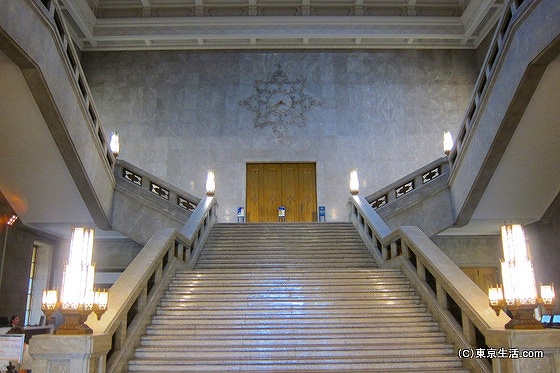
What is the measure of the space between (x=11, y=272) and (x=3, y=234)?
105 cm

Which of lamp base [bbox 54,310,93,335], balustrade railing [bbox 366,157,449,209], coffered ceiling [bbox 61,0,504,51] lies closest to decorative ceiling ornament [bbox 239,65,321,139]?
coffered ceiling [bbox 61,0,504,51]

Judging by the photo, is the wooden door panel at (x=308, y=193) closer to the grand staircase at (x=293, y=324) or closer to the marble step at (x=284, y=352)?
the grand staircase at (x=293, y=324)

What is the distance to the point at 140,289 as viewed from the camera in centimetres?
695

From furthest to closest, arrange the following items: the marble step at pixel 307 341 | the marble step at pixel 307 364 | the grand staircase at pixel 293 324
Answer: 1. the marble step at pixel 307 341
2. the grand staircase at pixel 293 324
3. the marble step at pixel 307 364

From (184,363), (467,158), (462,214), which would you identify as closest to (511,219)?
(462,214)

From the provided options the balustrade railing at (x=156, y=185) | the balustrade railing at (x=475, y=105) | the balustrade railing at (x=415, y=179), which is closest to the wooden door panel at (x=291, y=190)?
the balustrade railing at (x=475, y=105)

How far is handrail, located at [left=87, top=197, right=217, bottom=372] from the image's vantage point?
19.7ft

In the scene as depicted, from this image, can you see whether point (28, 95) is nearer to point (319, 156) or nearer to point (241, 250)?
point (241, 250)

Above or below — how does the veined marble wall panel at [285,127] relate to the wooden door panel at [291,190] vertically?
above

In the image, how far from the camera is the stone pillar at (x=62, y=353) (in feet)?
16.5

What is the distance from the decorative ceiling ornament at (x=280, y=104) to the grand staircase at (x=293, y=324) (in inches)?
327

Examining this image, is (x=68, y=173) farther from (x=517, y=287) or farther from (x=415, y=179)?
(x=517, y=287)

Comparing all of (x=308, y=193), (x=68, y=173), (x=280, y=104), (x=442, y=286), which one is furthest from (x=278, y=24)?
(x=442, y=286)

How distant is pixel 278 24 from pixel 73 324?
14412 mm
